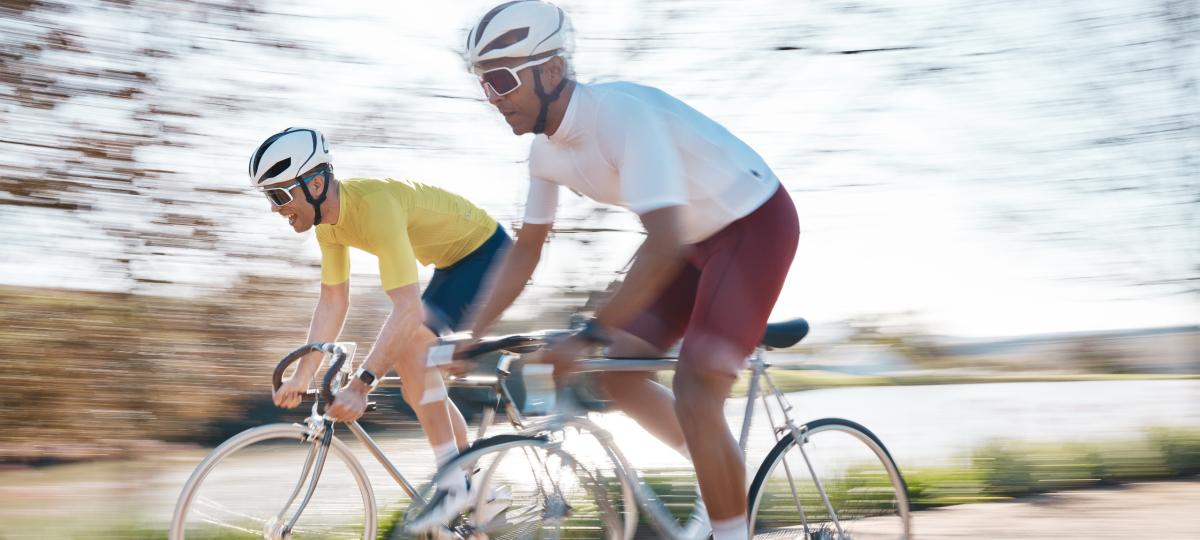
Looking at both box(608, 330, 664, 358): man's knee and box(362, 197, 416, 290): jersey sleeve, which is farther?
box(362, 197, 416, 290): jersey sleeve

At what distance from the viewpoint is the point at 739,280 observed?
304cm

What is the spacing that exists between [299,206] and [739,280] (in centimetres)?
148

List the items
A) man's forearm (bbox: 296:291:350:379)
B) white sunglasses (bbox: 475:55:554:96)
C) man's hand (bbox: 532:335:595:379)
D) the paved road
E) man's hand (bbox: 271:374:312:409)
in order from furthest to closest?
1. the paved road
2. man's forearm (bbox: 296:291:350:379)
3. man's hand (bbox: 271:374:312:409)
4. white sunglasses (bbox: 475:55:554:96)
5. man's hand (bbox: 532:335:595:379)

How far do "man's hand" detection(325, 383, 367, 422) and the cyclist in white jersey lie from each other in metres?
0.49

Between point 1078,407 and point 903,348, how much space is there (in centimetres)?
111

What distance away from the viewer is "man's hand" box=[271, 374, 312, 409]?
138 inches

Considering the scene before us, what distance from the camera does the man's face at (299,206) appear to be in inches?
139

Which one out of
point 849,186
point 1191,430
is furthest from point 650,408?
point 1191,430

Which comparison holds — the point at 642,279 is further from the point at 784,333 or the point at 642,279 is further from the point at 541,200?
the point at 784,333

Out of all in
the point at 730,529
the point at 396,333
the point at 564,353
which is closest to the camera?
the point at 564,353

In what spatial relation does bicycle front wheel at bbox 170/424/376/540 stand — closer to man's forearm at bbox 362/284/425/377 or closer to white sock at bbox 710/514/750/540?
man's forearm at bbox 362/284/425/377

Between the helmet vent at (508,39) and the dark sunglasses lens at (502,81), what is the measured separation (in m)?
0.06

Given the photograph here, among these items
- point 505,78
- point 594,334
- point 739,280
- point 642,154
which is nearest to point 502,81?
point 505,78

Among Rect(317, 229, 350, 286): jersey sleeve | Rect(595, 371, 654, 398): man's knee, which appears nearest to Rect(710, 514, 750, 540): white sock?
Rect(595, 371, 654, 398): man's knee
